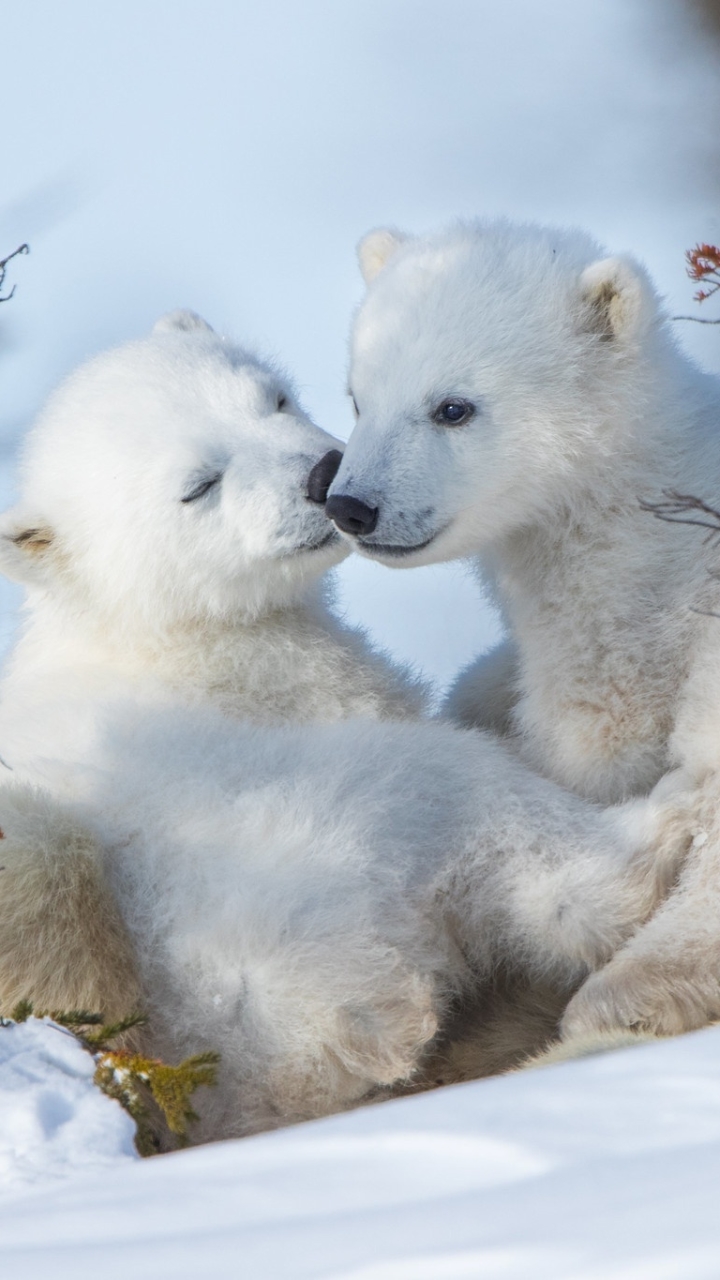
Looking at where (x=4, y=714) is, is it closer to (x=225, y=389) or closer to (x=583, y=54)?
(x=225, y=389)

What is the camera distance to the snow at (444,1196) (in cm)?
107

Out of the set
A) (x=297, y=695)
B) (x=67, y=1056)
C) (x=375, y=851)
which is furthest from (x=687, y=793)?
(x=67, y=1056)

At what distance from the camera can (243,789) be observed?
2.50 metres

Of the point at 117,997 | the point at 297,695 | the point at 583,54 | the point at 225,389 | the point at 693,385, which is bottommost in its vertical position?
the point at 117,997

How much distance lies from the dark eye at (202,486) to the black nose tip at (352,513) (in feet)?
1.36

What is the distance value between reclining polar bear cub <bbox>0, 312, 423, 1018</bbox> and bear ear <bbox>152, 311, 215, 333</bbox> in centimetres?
24

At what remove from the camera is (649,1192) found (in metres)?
1.13

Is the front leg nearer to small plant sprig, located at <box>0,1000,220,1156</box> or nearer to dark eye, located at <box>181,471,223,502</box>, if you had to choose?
small plant sprig, located at <box>0,1000,220,1156</box>

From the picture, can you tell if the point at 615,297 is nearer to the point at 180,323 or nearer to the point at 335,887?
the point at 180,323

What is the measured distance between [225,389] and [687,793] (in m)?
1.33

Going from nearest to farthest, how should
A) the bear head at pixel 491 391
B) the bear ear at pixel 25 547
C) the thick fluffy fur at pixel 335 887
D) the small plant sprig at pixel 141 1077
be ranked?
1. the small plant sprig at pixel 141 1077
2. the thick fluffy fur at pixel 335 887
3. the bear head at pixel 491 391
4. the bear ear at pixel 25 547

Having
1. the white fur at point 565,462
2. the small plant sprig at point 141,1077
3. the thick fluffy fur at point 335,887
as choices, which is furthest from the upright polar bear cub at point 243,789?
the white fur at point 565,462

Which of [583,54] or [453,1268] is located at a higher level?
[583,54]

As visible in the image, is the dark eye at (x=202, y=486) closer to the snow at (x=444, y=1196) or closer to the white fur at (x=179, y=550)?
the white fur at (x=179, y=550)
